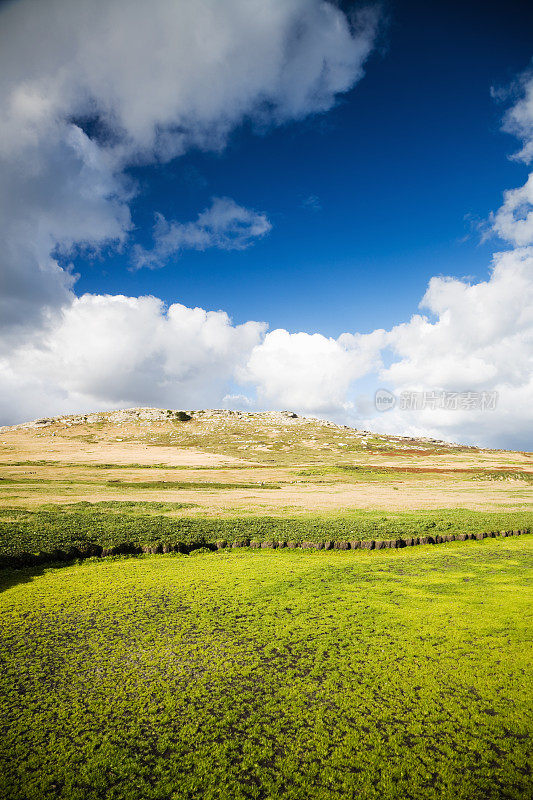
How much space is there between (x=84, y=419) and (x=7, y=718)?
185m

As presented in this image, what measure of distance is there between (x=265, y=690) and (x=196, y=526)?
16.0 m

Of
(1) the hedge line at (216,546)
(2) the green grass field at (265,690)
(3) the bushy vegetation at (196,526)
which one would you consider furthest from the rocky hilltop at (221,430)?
(2) the green grass field at (265,690)

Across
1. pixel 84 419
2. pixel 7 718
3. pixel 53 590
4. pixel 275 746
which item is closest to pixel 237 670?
pixel 275 746

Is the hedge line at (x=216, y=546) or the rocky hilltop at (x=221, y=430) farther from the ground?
the rocky hilltop at (x=221, y=430)

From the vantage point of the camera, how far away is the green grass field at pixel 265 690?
17.3 ft

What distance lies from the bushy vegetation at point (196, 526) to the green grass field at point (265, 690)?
5.97 metres

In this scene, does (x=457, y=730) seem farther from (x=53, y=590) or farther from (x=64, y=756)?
(x=53, y=590)

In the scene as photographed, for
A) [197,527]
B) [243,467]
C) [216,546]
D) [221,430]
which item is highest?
[221,430]

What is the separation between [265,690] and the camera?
719 cm

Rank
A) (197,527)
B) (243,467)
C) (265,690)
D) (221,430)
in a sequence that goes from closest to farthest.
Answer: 1. (265,690)
2. (197,527)
3. (243,467)
4. (221,430)

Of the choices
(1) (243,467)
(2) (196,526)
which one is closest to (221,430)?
(1) (243,467)

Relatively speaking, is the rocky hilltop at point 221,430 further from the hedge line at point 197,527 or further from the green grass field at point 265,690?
the green grass field at point 265,690

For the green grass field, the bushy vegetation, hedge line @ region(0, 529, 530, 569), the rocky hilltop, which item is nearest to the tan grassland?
the rocky hilltop

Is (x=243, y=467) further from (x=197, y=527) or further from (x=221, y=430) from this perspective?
(x=221, y=430)
